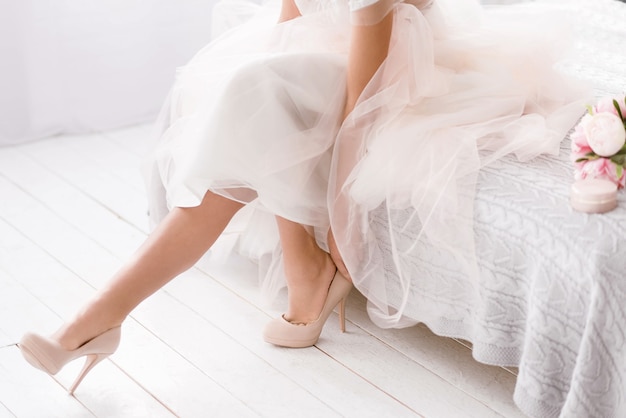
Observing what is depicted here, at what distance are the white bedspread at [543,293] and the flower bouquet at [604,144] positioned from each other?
5 cm

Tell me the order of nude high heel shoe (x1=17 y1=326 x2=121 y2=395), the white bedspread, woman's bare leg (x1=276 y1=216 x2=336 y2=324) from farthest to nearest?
woman's bare leg (x1=276 y1=216 x2=336 y2=324) < nude high heel shoe (x1=17 y1=326 x2=121 y2=395) < the white bedspread

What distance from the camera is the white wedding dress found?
1.65 meters

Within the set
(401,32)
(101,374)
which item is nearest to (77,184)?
(101,374)

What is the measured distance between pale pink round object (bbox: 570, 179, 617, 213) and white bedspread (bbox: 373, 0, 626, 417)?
13 millimetres

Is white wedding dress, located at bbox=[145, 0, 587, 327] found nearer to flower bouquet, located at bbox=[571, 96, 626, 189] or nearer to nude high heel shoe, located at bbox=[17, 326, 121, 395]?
flower bouquet, located at bbox=[571, 96, 626, 189]

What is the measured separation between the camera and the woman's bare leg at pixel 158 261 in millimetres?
1683

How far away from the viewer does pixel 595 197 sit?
4.79ft

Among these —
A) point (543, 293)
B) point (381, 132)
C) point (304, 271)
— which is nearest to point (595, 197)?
point (543, 293)

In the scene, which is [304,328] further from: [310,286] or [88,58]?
[88,58]

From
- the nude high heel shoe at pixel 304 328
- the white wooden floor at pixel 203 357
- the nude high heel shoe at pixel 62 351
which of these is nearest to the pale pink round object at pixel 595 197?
the white wooden floor at pixel 203 357

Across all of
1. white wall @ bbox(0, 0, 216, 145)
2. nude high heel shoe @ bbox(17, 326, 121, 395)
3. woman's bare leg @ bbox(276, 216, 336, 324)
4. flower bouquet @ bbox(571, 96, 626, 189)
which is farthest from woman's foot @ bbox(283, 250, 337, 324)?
white wall @ bbox(0, 0, 216, 145)

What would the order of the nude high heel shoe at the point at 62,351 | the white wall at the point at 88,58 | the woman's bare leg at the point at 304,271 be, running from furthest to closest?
the white wall at the point at 88,58
the woman's bare leg at the point at 304,271
the nude high heel shoe at the point at 62,351

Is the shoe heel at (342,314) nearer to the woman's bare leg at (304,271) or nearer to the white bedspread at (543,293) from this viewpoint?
the woman's bare leg at (304,271)

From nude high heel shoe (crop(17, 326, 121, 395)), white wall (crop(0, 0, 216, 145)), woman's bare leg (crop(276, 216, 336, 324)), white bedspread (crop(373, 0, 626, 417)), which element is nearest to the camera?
white bedspread (crop(373, 0, 626, 417))
